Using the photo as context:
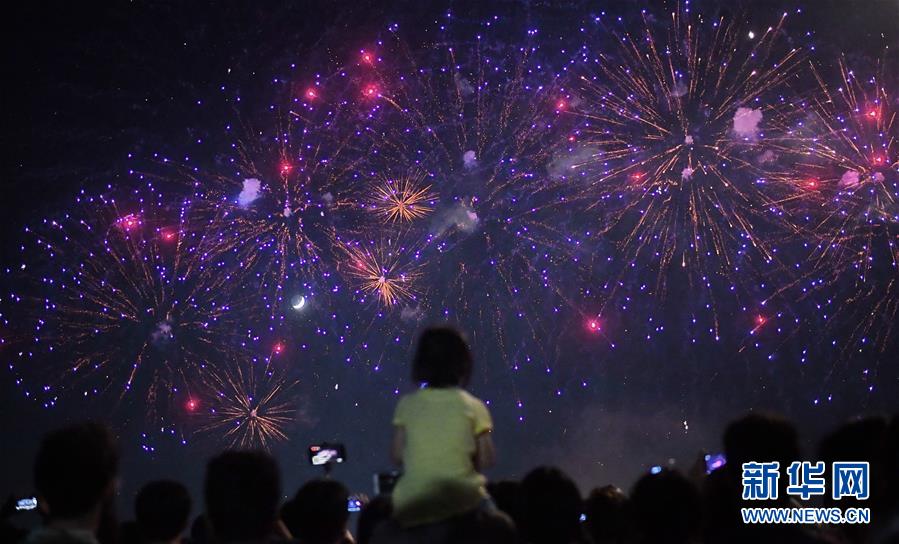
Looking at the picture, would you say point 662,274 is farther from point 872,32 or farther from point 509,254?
point 872,32

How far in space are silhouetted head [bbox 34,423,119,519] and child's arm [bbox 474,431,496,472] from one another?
5.22ft

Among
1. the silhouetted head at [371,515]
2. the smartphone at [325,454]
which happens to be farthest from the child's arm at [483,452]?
the smartphone at [325,454]

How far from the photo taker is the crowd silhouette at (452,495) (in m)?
3.37

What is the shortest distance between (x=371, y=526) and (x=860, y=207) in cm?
1355

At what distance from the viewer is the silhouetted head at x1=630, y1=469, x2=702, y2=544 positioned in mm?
3814

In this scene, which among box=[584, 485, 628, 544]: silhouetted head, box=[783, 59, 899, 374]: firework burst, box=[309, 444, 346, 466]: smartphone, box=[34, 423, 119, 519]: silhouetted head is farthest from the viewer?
box=[783, 59, 899, 374]: firework burst

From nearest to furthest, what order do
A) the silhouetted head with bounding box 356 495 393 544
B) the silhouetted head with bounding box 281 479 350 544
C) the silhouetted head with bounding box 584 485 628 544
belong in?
the silhouetted head with bounding box 584 485 628 544 < the silhouetted head with bounding box 281 479 350 544 < the silhouetted head with bounding box 356 495 393 544

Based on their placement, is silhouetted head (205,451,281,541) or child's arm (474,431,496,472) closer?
silhouetted head (205,451,281,541)

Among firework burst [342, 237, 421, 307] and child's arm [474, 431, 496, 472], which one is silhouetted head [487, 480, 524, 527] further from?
firework burst [342, 237, 421, 307]

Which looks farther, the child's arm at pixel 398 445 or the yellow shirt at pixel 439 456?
→ the child's arm at pixel 398 445

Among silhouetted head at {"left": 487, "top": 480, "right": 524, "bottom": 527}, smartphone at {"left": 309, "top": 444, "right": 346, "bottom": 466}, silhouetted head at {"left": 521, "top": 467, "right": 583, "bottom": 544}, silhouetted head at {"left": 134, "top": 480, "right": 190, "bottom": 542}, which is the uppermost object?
smartphone at {"left": 309, "top": 444, "right": 346, "bottom": 466}

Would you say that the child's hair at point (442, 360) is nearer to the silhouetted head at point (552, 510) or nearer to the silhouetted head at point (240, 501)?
the silhouetted head at point (552, 510)

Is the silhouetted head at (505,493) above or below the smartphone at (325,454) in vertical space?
below

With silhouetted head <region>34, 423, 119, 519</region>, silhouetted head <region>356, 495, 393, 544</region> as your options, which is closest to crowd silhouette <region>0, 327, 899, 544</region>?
silhouetted head <region>34, 423, 119, 519</region>
